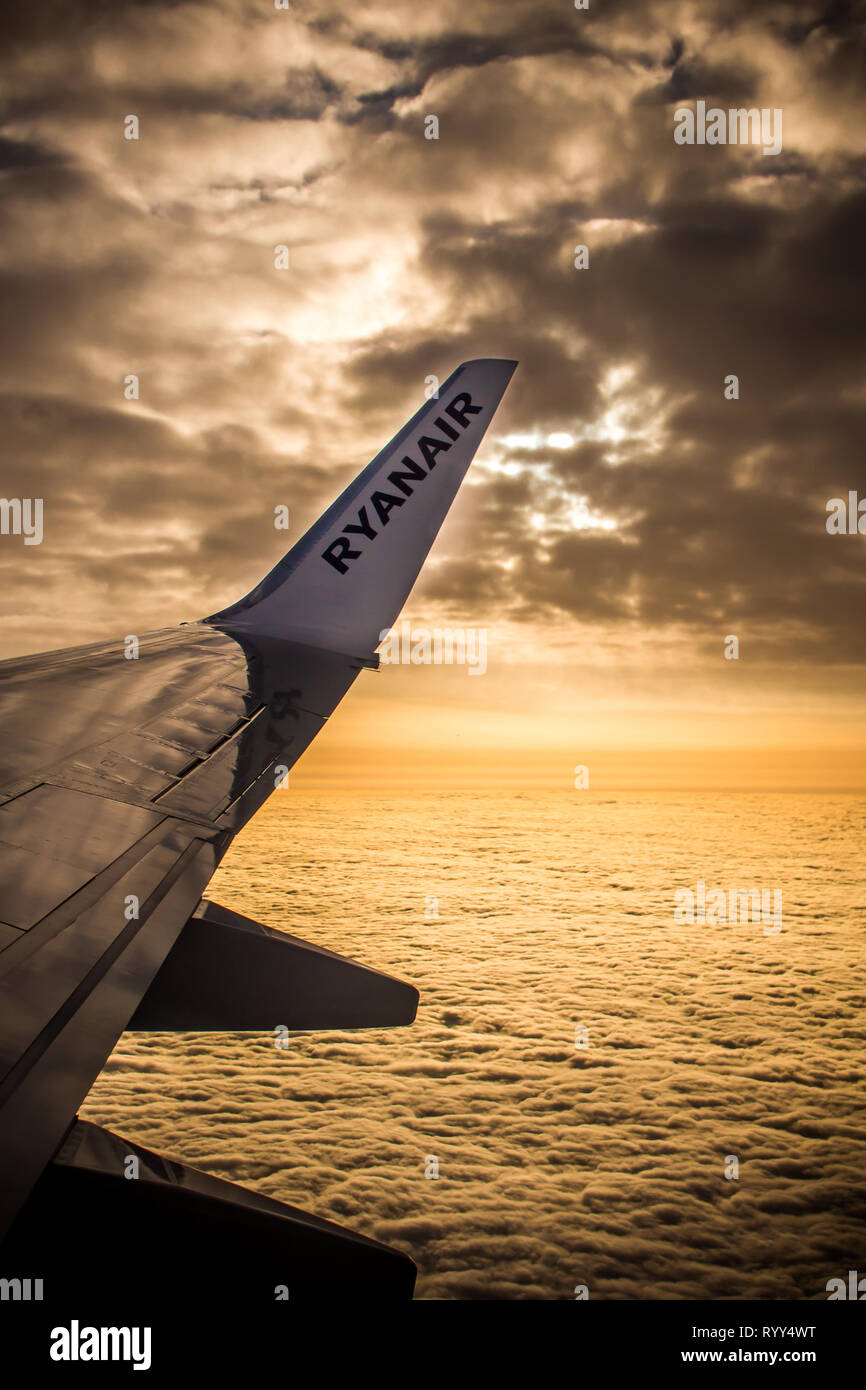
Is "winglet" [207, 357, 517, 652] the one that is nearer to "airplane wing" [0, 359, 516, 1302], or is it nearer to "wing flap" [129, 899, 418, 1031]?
"airplane wing" [0, 359, 516, 1302]

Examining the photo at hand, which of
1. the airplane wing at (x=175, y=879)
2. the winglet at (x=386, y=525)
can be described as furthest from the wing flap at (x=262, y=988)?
the winglet at (x=386, y=525)

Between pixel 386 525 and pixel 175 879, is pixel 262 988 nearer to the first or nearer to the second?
pixel 175 879

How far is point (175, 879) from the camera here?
1693mm

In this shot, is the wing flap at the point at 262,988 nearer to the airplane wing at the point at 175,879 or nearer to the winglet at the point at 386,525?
the airplane wing at the point at 175,879

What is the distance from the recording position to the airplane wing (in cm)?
100

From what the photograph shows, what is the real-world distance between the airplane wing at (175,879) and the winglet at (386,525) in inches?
0.6

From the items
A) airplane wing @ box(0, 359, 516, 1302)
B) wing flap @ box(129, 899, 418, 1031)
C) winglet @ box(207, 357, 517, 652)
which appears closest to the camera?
airplane wing @ box(0, 359, 516, 1302)

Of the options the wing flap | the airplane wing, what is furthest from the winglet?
the wing flap

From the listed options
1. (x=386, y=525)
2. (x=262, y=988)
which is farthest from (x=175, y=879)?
(x=386, y=525)

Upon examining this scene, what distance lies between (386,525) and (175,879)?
2.99m

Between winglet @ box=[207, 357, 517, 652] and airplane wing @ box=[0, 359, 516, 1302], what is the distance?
1 centimetres

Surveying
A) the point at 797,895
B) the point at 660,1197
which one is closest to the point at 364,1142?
the point at 660,1197

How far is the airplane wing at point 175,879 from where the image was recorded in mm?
996

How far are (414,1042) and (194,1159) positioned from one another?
8207 millimetres
